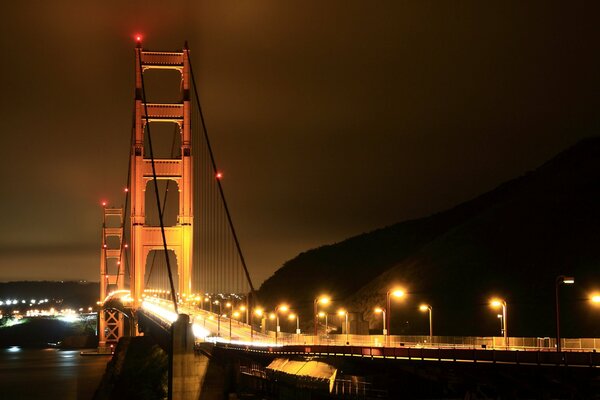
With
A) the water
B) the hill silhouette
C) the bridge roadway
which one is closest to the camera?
the bridge roadway

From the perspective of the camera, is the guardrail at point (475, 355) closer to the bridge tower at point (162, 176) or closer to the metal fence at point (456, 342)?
the metal fence at point (456, 342)

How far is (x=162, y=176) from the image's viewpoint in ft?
258

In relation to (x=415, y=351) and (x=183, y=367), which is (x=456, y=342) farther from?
(x=183, y=367)

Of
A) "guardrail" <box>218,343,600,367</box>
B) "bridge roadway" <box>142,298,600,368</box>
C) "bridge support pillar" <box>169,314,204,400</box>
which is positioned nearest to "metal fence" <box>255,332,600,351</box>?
"bridge roadway" <box>142,298,600,368</box>

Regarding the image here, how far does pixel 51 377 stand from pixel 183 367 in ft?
205

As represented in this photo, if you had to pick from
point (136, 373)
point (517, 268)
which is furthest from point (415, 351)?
point (517, 268)

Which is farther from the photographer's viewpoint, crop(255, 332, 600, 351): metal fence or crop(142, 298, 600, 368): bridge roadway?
crop(255, 332, 600, 351): metal fence

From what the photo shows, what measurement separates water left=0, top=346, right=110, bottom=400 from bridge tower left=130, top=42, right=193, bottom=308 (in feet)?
36.7

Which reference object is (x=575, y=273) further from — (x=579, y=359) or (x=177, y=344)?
(x=579, y=359)

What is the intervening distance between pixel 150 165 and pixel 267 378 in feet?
134

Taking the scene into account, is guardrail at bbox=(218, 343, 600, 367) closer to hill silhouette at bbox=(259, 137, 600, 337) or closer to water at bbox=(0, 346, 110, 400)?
hill silhouette at bbox=(259, 137, 600, 337)

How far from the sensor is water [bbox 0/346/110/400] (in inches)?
3420

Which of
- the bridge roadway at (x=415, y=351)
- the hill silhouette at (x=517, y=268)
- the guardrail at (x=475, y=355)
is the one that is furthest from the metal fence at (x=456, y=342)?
the hill silhouette at (x=517, y=268)

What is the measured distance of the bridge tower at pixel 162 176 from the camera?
77.4 meters
